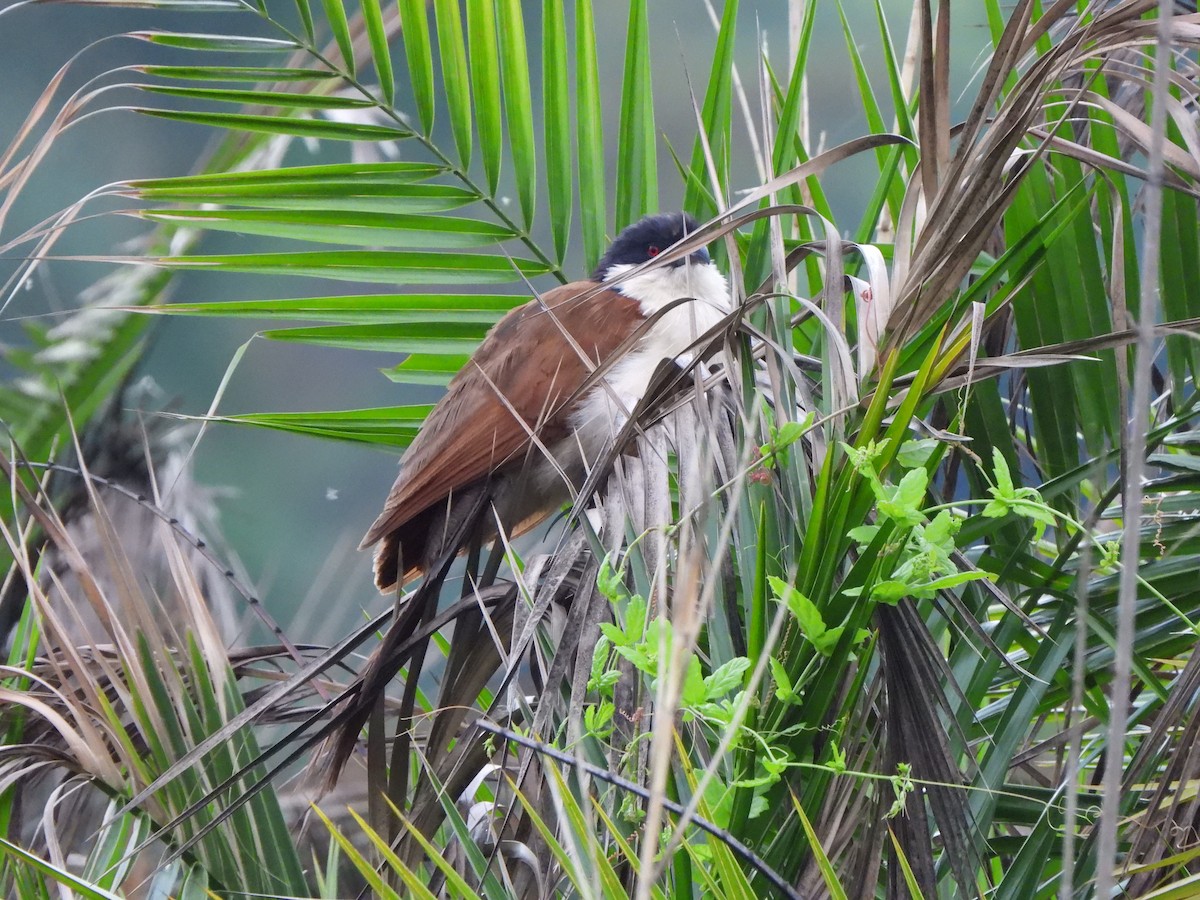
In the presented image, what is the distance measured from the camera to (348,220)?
3.13 ft

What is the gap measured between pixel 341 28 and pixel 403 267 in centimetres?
22

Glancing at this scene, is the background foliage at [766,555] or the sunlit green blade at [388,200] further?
the sunlit green blade at [388,200]

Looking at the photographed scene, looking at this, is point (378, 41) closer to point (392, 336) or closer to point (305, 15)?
point (305, 15)

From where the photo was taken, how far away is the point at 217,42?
0.95m

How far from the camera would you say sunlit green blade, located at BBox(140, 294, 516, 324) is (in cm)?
88

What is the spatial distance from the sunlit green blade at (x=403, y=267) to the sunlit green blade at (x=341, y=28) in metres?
0.19

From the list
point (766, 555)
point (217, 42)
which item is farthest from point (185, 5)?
point (766, 555)

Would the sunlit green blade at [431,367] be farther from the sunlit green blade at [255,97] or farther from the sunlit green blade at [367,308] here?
the sunlit green blade at [255,97]

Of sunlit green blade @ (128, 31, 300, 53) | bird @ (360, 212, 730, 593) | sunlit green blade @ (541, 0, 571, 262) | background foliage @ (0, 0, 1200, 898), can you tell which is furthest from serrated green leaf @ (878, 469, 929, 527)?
sunlit green blade @ (128, 31, 300, 53)

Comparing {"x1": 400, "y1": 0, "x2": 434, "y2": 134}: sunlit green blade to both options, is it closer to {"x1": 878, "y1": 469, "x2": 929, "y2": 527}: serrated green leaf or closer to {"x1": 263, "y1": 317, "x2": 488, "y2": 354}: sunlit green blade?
{"x1": 263, "y1": 317, "x2": 488, "y2": 354}: sunlit green blade

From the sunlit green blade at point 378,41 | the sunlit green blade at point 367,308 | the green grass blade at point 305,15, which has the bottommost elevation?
the sunlit green blade at point 367,308

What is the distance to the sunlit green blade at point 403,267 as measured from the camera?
36.7 inches

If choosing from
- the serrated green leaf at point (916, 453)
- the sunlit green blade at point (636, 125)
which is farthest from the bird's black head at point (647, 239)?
the serrated green leaf at point (916, 453)

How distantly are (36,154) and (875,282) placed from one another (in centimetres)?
55
